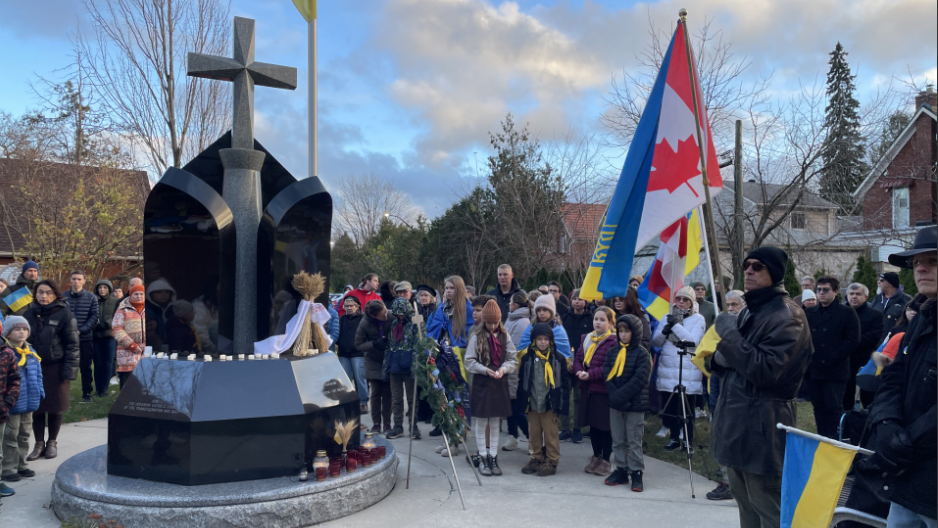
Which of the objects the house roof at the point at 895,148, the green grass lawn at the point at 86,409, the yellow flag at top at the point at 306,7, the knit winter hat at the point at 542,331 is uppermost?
the yellow flag at top at the point at 306,7

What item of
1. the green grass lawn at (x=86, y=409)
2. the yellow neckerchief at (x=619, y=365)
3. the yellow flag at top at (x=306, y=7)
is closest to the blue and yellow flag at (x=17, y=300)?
the green grass lawn at (x=86, y=409)

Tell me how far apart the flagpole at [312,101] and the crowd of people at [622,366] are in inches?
79.0

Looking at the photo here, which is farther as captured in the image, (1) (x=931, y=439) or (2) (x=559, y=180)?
(2) (x=559, y=180)

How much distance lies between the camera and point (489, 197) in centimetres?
2802

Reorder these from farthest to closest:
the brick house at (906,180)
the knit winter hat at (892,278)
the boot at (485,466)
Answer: the brick house at (906,180) < the knit winter hat at (892,278) < the boot at (485,466)

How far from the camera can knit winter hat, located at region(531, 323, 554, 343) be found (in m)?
6.97

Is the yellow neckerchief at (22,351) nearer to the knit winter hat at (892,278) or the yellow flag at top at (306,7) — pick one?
the yellow flag at top at (306,7)

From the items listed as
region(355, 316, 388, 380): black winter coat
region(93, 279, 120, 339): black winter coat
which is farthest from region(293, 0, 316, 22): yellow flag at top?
region(93, 279, 120, 339): black winter coat

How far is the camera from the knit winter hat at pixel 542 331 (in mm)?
6975

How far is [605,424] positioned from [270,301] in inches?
139

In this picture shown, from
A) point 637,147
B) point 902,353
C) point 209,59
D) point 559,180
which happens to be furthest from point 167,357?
point 559,180

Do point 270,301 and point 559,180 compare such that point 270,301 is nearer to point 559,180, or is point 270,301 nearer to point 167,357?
point 167,357

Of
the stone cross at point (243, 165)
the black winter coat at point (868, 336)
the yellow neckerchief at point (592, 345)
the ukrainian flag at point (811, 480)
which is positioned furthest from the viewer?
the black winter coat at point (868, 336)

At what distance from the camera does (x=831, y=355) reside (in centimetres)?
743
